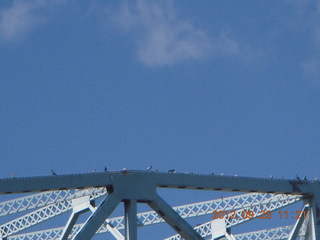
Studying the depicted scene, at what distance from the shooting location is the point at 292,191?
66.8m

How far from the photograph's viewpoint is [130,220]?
202 feet

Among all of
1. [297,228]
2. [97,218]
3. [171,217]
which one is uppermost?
[297,228]

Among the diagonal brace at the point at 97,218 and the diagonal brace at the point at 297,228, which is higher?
the diagonal brace at the point at 297,228

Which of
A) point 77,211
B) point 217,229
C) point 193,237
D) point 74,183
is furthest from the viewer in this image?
point 217,229

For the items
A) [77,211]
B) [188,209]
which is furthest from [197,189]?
[188,209]

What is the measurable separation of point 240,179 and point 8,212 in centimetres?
2168

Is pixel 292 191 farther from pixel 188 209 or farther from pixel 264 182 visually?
pixel 188 209

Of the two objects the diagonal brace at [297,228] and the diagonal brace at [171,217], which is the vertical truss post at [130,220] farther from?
the diagonal brace at [297,228]

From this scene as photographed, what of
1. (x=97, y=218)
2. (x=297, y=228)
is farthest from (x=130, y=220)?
(x=297, y=228)

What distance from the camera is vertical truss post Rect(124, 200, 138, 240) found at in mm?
61375

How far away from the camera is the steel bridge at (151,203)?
60513 mm

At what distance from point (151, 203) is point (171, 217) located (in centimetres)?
132

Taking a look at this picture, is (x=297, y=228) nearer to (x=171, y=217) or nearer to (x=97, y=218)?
(x=171, y=217)

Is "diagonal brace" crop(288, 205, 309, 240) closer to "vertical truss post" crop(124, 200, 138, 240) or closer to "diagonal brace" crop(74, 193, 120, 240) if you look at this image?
"vertical truss post" crop(124, 200, 138, 240)
